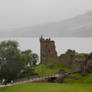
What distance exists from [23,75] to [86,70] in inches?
685

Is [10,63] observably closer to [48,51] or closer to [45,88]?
[45,88]

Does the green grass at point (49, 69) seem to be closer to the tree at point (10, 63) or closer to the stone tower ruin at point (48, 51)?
the stone tower ruin at point (48, 51)

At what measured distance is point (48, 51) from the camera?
2334 inches

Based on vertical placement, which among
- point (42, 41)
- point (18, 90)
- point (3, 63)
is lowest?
point (18, 90)

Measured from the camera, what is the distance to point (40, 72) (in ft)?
162

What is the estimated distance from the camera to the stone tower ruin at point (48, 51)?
187 ft

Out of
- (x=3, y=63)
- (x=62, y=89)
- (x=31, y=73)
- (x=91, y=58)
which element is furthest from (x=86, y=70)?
(x=3, y=63)

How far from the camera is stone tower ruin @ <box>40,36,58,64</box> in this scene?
57.1 metres

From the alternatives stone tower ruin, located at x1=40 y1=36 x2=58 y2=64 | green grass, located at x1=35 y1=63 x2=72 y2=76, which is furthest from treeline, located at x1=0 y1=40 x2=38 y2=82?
stone tower ruin, located at x1=40 y1=36 x2=58 y2=64

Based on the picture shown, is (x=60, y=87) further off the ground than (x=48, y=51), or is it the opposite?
(x=48, y=51)

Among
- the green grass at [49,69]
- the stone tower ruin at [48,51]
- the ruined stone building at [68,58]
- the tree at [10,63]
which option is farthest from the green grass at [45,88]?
the stone tower ruin at [48,51]

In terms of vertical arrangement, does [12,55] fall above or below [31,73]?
above

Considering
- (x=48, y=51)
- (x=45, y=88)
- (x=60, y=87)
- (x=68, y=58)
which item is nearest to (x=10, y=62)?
(x=45, y=88)

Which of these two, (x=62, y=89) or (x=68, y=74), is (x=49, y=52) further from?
(x=62, y=89)
